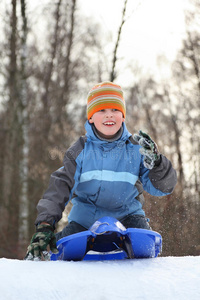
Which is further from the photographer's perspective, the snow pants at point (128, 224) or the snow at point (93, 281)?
the snow pants at point (128, 224)

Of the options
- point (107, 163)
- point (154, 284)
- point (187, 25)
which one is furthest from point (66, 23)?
point (154, 284)

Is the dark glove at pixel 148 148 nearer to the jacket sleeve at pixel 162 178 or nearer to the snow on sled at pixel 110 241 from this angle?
the jacket sleeve at pixel 162 178

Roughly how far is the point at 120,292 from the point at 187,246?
2589 mm

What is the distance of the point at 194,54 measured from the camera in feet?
39.4

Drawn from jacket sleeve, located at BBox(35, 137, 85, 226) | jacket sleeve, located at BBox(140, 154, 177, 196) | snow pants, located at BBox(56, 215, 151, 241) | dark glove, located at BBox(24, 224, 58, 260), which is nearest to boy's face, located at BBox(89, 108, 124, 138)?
jacket sleeve, located at BBox(35, 137, 85, 226)

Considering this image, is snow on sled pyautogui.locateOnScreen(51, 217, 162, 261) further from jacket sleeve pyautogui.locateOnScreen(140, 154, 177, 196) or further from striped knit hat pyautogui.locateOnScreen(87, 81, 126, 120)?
striped knit hat pyautogui.locateOnScreen(87, 81, 126, 120)

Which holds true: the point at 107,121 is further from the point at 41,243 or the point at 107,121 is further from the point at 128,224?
the point at 41,243

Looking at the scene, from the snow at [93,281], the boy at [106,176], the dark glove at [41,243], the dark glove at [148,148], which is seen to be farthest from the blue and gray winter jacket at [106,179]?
the snow at [93,281]

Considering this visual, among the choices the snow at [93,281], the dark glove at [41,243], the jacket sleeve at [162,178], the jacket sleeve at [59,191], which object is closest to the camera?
the snow at [93,281]

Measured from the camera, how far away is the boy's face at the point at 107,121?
244 centimetres

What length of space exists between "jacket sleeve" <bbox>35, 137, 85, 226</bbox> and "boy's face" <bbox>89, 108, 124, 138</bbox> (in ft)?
0.50

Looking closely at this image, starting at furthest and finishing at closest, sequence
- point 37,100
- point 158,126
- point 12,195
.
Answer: point 158,126
point 37,100
point 12,195

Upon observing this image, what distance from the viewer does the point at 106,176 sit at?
91.6 inches

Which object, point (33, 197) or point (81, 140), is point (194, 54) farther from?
point (81, 140)
